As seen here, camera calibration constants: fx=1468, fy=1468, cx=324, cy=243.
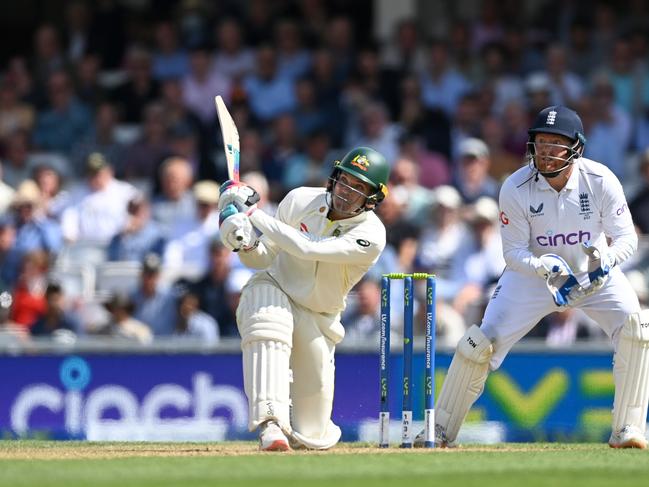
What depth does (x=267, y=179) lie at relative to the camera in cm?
1322

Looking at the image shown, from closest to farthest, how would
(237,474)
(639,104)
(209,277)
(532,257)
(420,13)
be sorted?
(237,474) → (532,257) → (209,277) → (639,104) → (420,13)

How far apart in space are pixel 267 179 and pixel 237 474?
6.98m

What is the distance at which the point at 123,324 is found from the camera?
37.4 feet

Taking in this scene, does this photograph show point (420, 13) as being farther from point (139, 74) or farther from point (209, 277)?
point (209, 277)

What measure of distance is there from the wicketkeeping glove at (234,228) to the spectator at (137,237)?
4633 millimetres

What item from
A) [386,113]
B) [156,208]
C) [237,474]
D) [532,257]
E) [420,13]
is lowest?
[237,474]

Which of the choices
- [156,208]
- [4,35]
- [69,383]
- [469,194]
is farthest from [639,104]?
[4,35]

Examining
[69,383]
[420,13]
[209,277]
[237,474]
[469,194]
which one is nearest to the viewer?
[237,474]

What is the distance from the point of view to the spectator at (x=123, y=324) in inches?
447

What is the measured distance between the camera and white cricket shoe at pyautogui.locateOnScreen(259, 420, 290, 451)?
24.4 ft

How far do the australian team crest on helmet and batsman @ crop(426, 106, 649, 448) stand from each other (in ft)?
2.53

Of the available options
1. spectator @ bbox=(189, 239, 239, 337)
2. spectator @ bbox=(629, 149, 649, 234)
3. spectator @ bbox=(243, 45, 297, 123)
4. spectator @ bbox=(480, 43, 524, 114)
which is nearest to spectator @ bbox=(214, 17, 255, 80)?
spectator @ bbox=(243, 45, 297, 123)

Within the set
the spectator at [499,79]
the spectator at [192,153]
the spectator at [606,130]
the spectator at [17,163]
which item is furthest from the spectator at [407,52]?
the spectator at [17,163]

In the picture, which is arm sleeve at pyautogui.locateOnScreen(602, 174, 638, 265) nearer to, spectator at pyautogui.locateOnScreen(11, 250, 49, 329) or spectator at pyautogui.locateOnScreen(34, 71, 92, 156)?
spectator at pyautogui.locateOnScreen(11, 250, 49, 329)
